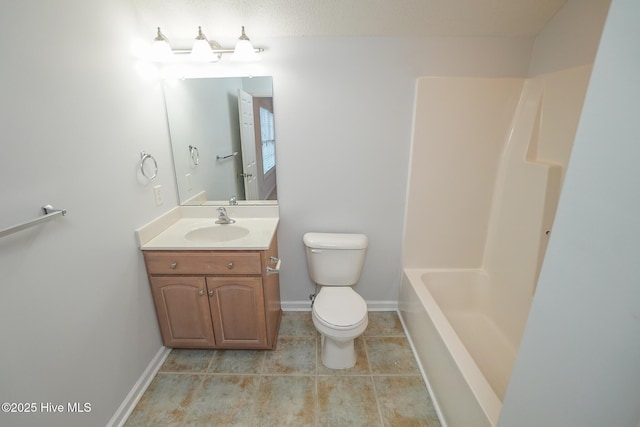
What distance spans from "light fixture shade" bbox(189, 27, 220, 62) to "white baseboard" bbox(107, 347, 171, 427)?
1878 millimetres

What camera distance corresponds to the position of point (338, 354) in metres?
1.71

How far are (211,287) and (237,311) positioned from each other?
23 centimetres

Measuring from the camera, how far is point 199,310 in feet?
5.56

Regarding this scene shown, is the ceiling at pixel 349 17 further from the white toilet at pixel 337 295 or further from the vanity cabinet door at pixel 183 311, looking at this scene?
the vanity cabinet door at pixel 183 311

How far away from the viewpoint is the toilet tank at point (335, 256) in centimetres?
191

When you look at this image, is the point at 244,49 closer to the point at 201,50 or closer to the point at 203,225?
the point at 201,50

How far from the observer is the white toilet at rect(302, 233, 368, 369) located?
1588 mm

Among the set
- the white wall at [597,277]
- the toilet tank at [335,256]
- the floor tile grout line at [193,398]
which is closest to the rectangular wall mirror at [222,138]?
the toilet tank at [335,256]

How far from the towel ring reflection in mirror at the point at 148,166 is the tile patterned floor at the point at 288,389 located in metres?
1.22

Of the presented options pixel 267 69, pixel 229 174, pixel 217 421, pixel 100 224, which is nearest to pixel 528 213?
pixel 267 69

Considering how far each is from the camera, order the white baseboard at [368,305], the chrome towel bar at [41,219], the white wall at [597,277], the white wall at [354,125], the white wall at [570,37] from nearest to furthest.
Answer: the white wall at [597,277] < the chrome towel bar at [41,219] < the white wall at [570,37] < the white wall at [354,125] < the white baseboard at [368,305]

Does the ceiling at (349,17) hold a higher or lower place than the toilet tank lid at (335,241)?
higher

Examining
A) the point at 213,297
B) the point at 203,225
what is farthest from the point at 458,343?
the point at 203,225

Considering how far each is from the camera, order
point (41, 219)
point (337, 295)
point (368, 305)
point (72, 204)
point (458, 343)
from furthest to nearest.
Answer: point (368, 305) → point (337, 295) → point (458, 343) → point (72, 204) → point (41, 219)
